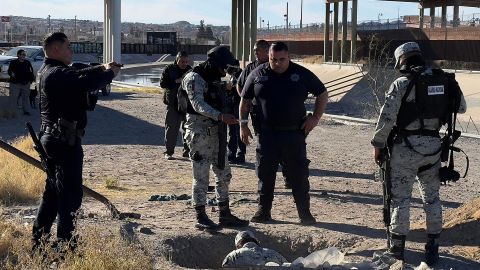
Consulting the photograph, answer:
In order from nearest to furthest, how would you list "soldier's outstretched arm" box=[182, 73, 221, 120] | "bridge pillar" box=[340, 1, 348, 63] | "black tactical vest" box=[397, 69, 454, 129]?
"black tactical vest" box=[397, 69, 454, 129] → "soldier's outstretched arm" box=[182, 73, 221, 120] → "bridge pillar" box=[340, 1, 348, 63]

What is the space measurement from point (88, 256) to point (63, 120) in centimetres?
113

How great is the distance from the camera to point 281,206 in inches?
332

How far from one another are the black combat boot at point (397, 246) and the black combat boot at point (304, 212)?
148 centimetres

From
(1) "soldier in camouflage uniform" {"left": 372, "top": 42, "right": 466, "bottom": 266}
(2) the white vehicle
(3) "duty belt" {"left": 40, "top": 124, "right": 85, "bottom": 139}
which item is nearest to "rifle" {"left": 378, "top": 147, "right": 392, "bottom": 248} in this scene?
(1) "soldier in camouflage uniform" {"left": 372, "top": 42, "right": 466, "bottom": 266}

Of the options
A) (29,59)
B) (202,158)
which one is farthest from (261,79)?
(29,59)

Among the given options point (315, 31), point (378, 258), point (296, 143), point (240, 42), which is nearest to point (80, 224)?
point (296, 143)

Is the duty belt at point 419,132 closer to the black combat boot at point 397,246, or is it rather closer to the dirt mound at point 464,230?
the black combat boot at point 397,246

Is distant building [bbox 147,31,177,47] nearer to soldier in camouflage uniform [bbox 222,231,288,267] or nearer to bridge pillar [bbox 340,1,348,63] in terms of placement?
bridge pillar [bbox 340,1,348,63]

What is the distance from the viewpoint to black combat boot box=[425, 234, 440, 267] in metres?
6.01

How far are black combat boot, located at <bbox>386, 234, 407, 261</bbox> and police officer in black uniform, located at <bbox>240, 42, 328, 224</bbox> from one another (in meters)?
1.49

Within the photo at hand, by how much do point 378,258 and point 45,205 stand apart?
2.71 m

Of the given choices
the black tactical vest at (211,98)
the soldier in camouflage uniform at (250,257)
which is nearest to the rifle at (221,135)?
the black tactical vest at (211,98)

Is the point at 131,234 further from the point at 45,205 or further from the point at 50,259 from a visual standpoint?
the point at 50,259

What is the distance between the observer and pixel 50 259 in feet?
17.4
